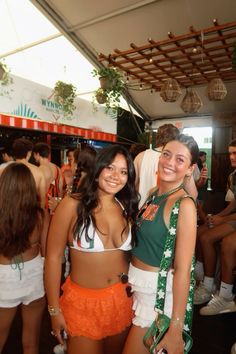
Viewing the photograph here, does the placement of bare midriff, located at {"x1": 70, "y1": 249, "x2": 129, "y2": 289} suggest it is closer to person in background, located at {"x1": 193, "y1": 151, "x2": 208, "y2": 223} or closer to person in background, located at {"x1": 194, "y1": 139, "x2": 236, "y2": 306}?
person in background, located at {"x1": 194, "y1": 139, "x2": 236, "y2": 306}

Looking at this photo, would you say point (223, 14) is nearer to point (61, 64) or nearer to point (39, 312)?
point (61, 64)

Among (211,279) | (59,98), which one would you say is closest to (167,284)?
(211,279)

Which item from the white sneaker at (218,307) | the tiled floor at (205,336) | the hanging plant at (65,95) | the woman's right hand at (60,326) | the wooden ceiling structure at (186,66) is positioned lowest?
the tiled floor at (205,336)

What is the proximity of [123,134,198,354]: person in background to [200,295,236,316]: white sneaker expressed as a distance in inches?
59.6

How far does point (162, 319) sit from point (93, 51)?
6.85 meters

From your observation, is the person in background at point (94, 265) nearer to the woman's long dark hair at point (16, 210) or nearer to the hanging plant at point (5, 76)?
the woman's long dark hair at point (16, 210)

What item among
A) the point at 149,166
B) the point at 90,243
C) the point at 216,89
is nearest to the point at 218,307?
the point at 149,166

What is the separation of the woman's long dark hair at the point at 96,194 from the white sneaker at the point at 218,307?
168 centimetres

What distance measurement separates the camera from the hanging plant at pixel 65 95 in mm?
6328

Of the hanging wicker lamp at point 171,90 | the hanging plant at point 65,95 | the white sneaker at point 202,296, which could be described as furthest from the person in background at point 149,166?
the hanging plant at point 65,95

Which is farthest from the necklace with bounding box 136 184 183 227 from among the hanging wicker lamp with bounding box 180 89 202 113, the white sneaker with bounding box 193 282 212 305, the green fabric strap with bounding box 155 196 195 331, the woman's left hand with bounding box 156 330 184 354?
the hanging wicker lamp with bounding box 180 89 202 113

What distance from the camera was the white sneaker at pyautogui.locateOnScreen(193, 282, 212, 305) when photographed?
2894mm

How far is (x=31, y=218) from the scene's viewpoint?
1.79 meters

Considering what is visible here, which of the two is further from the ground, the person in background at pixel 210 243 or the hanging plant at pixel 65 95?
the hanging plant at pixel 65 95
